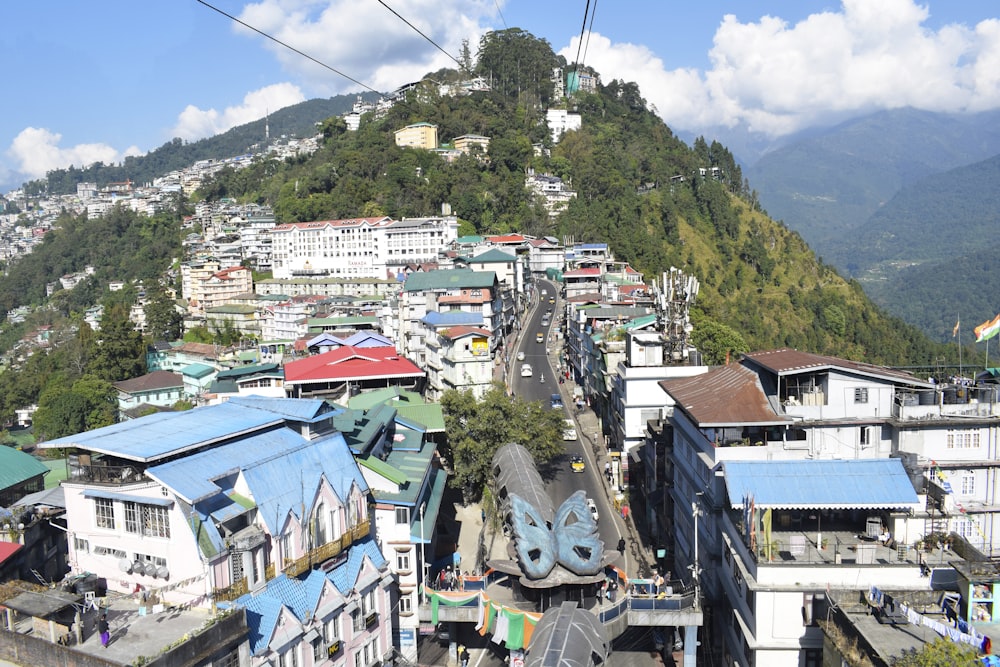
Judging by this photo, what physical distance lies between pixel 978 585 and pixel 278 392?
26.3 meters

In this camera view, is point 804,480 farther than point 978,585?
Yes

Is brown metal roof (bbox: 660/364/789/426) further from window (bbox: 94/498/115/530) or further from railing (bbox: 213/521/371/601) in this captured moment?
window (bbox: 94/498/115/530)

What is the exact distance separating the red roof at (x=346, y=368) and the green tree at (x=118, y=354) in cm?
3192

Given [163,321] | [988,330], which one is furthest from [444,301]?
[163,321]

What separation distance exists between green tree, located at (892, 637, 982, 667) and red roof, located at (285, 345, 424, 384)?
2366 cm

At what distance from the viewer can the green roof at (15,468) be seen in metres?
20.7

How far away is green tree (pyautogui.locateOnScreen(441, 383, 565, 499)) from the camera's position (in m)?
26.5

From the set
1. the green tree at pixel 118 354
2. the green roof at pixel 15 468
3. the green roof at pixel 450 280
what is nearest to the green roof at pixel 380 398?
the green roof at pixel 15 468

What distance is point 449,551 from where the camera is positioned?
23.5m

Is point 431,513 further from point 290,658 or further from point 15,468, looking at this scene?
point 15,468

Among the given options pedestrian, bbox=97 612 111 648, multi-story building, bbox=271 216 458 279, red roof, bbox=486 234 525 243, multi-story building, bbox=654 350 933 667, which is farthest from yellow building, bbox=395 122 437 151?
pedestrian, bbox=97 612 111 648

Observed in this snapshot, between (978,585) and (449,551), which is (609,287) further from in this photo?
(978,585)

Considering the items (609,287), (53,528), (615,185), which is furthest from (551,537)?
(615,185)

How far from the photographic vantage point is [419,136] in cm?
9562
